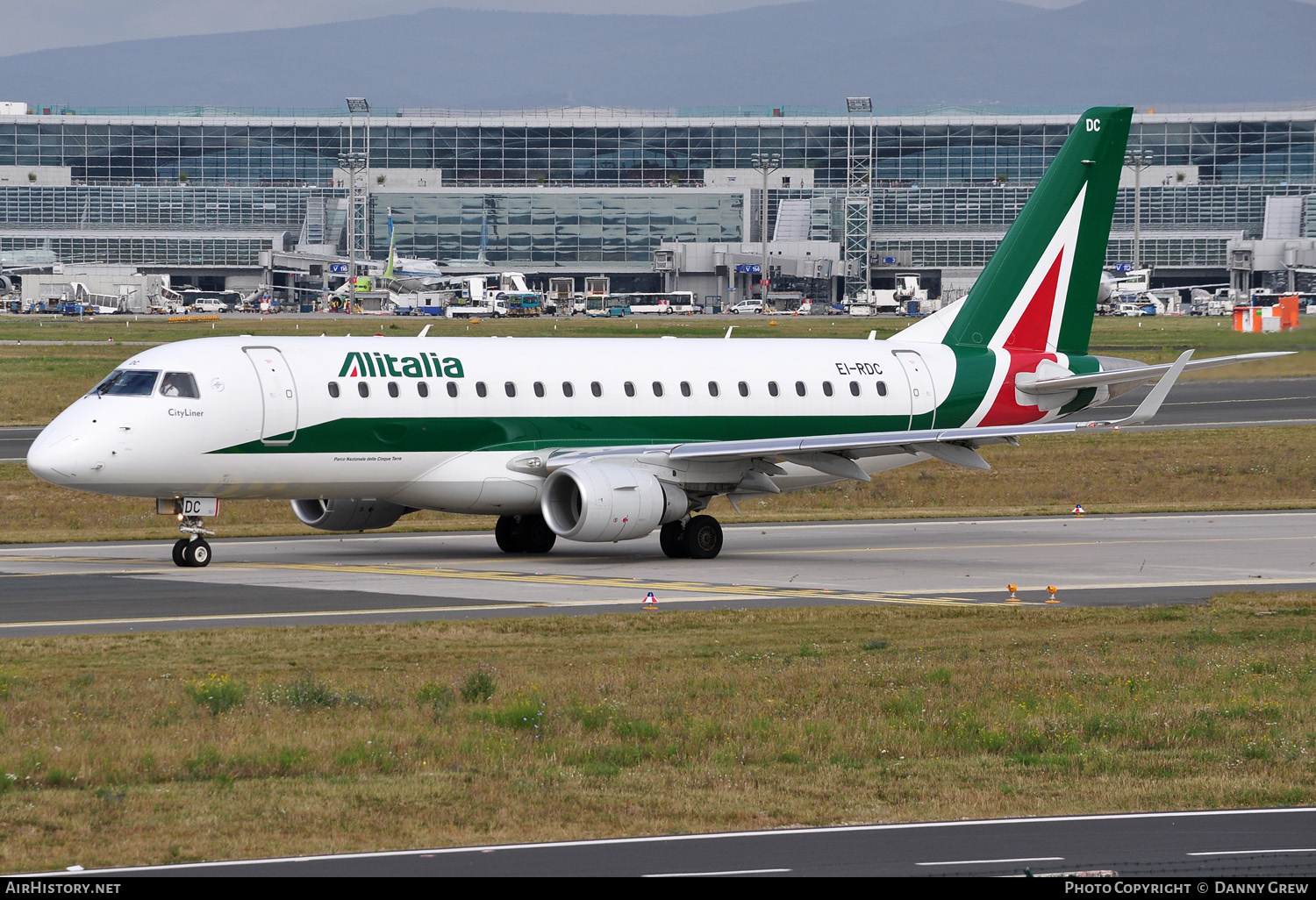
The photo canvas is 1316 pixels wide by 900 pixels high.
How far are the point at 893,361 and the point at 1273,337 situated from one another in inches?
547

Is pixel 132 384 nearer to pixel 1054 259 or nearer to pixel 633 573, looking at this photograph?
pixel 633 573

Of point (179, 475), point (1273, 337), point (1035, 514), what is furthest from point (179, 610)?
point (1035, 514)

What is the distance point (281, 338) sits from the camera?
113 feet

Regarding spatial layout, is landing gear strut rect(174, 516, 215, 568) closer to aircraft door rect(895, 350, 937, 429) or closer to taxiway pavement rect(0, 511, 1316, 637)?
taxiway pavement rect(0, 511, 1316, 637)

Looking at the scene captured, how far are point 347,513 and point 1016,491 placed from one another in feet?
84.3

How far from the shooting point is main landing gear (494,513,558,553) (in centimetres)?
3709

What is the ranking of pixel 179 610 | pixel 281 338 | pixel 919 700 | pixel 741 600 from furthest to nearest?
pixel 281 338 → pixel 741 600 → pixel 179 610 → pixel 919 700

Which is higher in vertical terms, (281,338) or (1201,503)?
(281,338)

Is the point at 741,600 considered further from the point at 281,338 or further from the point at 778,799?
the point at 778,799

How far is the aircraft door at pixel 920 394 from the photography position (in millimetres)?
39844

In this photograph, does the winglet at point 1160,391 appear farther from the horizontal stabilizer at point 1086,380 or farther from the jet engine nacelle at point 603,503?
the jet engine nacelle at point 603,503

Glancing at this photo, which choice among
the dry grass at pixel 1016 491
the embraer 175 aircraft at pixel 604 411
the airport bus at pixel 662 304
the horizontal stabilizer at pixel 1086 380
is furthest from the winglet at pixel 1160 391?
the airport bus at pixel 662 304

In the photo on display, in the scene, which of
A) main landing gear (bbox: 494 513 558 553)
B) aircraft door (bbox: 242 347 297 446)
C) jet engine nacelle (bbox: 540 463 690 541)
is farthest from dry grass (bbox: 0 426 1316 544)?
jet engine nacelle (bbox: 540 463 690 541)

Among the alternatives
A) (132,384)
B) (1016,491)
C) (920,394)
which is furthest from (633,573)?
(1016,491)
